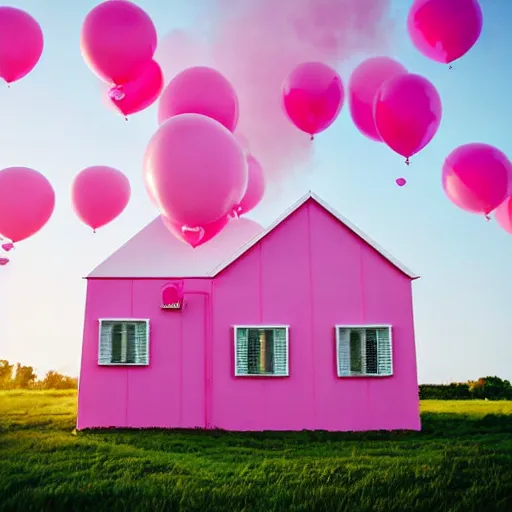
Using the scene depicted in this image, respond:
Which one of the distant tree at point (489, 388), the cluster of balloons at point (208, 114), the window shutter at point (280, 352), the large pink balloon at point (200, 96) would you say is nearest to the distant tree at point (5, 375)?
the cluster of balloons at point (208, 114)

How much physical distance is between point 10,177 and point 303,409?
5.05 m

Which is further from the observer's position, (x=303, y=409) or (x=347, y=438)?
(x=303, y=409)

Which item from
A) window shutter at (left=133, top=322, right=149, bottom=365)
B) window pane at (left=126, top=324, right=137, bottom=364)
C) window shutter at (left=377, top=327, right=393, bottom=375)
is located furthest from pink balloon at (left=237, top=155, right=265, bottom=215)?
window shutter at (left=377, top=327, right=393, bottom=375)

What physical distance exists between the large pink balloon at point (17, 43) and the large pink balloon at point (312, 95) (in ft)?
10.1

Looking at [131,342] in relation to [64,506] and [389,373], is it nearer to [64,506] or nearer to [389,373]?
[389,373]

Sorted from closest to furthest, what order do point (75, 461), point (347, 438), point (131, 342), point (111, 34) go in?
point (75, 461) → point (111, 34) → point (347, 438) → point (131, 342)

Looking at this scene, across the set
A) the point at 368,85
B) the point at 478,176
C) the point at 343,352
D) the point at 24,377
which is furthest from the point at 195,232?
the point at 24,377

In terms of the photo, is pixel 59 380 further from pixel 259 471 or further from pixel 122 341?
pixel 259 471

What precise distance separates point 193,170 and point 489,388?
8959 mm

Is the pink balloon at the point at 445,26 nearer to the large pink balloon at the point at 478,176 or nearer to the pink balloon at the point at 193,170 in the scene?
the large pink balloon at the point at 478,176

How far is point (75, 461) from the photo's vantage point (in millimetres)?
6746

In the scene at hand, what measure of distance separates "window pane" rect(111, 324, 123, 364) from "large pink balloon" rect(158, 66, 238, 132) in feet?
11.6

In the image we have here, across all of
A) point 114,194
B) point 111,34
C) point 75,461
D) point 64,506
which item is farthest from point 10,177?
point 64,506

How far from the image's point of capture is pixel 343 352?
30.3 ft
